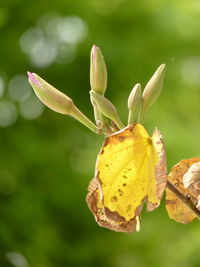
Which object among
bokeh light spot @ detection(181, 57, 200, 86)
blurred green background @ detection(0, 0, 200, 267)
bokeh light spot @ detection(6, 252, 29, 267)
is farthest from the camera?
bokeh light spot @ detection(181, 57, 200, 86)

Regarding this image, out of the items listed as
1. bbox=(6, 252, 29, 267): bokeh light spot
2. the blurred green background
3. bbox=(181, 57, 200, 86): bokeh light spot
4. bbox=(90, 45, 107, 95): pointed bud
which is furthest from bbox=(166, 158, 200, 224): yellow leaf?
bbox=(181, 57, 200, 86): bokeh light spot

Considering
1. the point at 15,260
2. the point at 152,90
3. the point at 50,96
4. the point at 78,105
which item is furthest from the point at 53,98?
the point at 78,105

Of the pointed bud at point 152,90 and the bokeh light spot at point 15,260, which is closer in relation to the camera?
the pointed bud at point 152,90

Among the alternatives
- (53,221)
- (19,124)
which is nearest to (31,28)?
(19,124)

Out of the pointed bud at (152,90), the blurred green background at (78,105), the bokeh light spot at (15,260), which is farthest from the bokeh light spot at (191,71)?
the pointed bud at (152,90)

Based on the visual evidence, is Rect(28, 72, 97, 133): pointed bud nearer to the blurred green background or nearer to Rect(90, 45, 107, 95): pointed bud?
Rect(90, 45, 107, 95): pointed bud

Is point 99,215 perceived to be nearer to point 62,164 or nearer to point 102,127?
point 102,127

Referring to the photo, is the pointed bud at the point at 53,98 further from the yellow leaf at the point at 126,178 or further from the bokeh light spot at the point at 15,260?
the bokeh light spot at the point at 15,260
